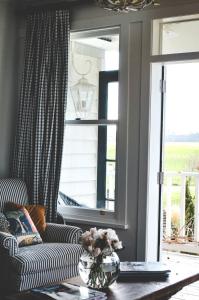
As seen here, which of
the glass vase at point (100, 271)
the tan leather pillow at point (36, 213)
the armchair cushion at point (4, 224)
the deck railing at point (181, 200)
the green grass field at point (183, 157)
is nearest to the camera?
the glass vase at point (100, 271)

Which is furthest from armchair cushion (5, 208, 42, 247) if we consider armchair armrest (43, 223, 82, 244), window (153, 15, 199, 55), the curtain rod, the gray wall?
the curtain rod

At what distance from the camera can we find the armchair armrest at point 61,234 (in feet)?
14.4

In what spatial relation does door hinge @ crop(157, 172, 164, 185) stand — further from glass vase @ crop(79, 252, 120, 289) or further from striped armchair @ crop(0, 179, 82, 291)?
glass vase @ crop(79, 252, 120, 289)

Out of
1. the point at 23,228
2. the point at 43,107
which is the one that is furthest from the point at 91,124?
the point at 23,228

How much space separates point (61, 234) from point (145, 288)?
141cm

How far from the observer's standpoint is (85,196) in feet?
16.4

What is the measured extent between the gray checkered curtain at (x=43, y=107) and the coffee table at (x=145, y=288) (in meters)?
1.73

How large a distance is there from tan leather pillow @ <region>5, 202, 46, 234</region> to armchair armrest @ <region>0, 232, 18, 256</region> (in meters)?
0.57

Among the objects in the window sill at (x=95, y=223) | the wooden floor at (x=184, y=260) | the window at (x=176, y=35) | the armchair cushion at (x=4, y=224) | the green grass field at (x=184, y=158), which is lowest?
the wooden floor at (x=184, y=260)

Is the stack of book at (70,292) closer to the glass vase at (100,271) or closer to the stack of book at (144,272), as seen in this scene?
the glass vase at (100,271)

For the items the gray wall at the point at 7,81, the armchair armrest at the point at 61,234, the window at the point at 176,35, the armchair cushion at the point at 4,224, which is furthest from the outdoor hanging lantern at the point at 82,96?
Result: the armchair cushion at the point at 4,224

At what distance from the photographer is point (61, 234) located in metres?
4.43

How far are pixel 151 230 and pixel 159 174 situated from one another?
49 centimetres

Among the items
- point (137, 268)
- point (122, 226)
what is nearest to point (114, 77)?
point (122, 226)
